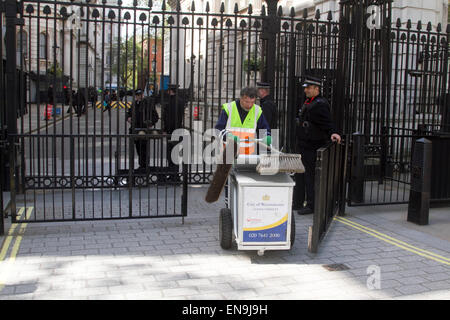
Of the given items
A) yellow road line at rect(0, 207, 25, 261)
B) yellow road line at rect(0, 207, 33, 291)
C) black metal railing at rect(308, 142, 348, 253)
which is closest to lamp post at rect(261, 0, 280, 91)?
black metal railing at rect(308, 142, 348, 253)

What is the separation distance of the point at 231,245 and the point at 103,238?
1.67 metres

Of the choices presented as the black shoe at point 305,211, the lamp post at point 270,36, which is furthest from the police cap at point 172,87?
the black shoe at point 305,211

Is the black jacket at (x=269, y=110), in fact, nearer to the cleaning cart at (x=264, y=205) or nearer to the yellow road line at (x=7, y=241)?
the cleaning cart at (x=264, y=205)

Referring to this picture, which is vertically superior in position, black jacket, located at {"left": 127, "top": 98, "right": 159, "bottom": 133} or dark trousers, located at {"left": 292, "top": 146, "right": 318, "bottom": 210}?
black jacket, located at {"left": 127, "top": 98, "right": 159, "bottom": 133}

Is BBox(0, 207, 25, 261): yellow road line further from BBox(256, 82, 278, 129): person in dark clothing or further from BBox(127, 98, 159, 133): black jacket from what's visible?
BBox(256, 82, 278, 129): person in dark clothing

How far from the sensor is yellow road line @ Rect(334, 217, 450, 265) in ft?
18.0

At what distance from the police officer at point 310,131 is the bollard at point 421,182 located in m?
1.19

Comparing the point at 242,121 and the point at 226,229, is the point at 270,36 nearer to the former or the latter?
the point at 242,121

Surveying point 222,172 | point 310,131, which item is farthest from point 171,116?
point 222,172

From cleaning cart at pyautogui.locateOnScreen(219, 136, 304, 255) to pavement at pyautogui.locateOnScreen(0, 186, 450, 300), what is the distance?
0.77 ft

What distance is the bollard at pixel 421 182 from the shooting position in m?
6.75

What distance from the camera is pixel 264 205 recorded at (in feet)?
17.0

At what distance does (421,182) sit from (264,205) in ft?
9.66
